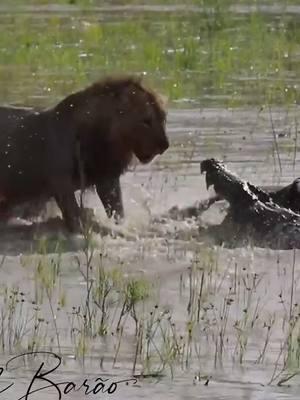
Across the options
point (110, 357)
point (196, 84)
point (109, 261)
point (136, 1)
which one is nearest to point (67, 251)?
point (109, 261)

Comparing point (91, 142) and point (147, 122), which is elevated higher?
point (147, 122)

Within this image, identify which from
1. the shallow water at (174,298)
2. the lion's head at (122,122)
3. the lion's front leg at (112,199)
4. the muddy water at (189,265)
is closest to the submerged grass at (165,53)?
the muddy water at (189,265)

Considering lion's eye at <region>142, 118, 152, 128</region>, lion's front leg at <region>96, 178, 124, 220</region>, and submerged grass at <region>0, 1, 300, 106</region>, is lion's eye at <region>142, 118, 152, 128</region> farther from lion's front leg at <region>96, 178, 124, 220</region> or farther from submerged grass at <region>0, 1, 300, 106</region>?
submerged grass at <region>0, 1, 300, 106</region>

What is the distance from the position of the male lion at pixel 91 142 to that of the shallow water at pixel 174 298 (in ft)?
0.96

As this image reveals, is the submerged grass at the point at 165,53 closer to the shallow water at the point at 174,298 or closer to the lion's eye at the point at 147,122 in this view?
the shallow water at the point at 174,298

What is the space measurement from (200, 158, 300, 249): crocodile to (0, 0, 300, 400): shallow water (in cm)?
20

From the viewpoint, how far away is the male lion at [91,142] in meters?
9.39

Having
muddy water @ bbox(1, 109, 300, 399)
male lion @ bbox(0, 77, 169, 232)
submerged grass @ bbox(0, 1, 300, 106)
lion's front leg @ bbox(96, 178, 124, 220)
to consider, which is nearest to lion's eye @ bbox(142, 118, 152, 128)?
male lion @ bbox(0, 77, 169, 232)

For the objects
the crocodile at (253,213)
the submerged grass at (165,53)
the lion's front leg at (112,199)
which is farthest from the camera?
the submerged grass at (165,53)

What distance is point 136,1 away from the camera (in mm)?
25188

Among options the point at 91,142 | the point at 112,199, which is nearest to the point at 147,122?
the point at 91,142

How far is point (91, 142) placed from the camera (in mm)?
9422

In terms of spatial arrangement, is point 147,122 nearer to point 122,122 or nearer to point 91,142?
point 122,122

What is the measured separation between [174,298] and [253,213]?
183cm
